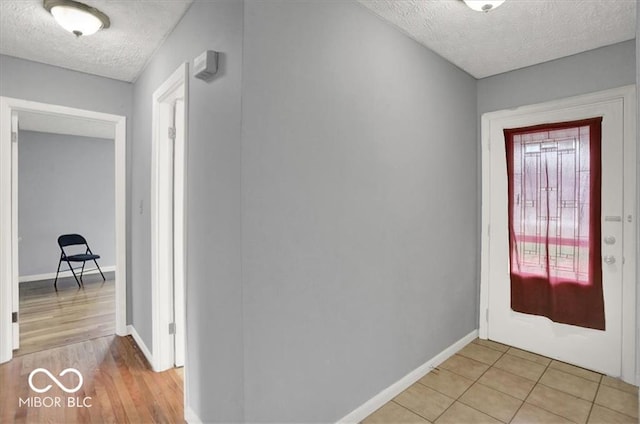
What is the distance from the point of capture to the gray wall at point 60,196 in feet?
17.9

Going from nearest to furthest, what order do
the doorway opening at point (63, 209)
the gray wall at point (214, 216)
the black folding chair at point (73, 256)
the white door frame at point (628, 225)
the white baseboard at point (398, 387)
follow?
the gray wall at point (214, 216) < the white baseboard at point (398, 387) < the white door frame at point (628, 225) < the doorway opening at point (63, 209) < the black folding chair at point (73, 256)

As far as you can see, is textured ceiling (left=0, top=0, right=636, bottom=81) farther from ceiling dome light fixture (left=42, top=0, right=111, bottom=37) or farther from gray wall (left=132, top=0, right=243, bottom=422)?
gray wall (left=132, top=0, right=243, bottom=422)

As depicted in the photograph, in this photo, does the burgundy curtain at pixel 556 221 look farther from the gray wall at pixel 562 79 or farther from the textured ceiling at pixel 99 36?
the textured ceiling at pixel 99 36

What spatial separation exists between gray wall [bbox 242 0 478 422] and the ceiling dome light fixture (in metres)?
1.26

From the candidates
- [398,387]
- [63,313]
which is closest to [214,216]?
[398,387]

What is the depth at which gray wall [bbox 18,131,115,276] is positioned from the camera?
5465 mm

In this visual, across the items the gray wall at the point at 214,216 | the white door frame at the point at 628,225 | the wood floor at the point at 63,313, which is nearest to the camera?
the gray wall at the point at 214,216

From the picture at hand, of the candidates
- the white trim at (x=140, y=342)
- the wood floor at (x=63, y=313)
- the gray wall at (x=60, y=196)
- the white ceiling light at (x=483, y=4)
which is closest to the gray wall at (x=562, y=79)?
the white ceiling light at (x=483, y=4)

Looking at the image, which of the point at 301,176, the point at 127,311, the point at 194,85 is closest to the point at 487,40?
the point at 301,176

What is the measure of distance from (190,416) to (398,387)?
136 cm

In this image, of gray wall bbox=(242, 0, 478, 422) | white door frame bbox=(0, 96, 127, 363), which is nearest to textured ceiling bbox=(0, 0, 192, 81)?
white door frame bbox=(0, 96, 127, 363)

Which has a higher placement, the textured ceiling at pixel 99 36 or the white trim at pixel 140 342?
the textured ceiling at pixel 99 36

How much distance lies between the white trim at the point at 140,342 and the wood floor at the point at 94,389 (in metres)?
0.04

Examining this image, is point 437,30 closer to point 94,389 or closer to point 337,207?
point 337,207
